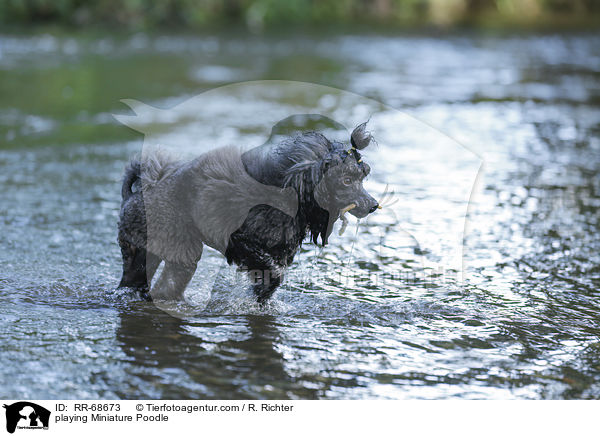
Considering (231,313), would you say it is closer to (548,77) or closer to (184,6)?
(548,77)

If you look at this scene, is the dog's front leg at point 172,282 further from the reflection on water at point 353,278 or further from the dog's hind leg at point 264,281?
the dog's hind leg at point 264,281

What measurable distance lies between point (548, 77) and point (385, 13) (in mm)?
12928

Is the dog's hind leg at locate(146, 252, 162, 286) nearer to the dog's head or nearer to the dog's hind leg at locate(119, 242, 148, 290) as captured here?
the dog's hind leg at locate(119, 242, 148, 290)

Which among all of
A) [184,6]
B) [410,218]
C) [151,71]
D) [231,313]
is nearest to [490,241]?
[410,218]

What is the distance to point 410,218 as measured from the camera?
26.2 feet

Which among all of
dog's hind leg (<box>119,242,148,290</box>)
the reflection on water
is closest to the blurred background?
the reflection on water

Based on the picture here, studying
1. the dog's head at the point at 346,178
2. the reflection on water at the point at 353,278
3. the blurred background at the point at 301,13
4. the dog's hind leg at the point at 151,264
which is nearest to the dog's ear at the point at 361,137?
the dog's head at the point at 346,178

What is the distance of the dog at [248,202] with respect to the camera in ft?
16.1

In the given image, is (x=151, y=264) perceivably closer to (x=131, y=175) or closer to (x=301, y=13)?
(x=131, y=175)

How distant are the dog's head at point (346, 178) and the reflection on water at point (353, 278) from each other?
2.92ft

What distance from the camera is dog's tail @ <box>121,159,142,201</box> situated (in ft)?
17.5
